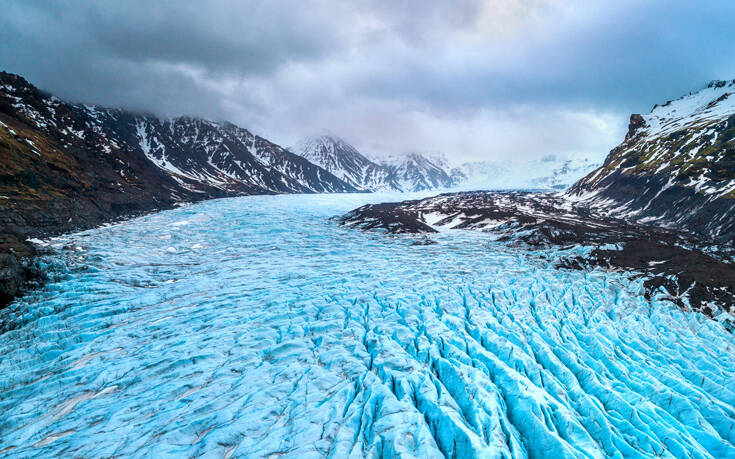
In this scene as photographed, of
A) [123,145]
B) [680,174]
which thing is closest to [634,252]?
[680,174]

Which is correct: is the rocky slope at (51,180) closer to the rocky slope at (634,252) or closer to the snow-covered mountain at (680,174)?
the rocky slope at (634,252)

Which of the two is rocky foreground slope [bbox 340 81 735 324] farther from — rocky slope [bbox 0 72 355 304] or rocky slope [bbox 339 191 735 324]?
rocky slope [bbox 0 72 355 304]

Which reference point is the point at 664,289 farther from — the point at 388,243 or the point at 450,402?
the point at 388,243

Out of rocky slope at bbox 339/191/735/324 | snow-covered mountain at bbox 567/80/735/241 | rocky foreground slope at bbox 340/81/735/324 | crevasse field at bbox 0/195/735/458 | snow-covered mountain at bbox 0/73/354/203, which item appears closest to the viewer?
crevasse field at bbox 0/195/735/458

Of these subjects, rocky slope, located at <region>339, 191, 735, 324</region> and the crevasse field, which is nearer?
the crevasse field

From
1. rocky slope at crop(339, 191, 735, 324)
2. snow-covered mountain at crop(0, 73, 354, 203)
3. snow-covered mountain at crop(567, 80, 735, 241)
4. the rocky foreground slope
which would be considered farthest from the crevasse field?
snow-covered mountain at crop(0, 73, 354, 203)

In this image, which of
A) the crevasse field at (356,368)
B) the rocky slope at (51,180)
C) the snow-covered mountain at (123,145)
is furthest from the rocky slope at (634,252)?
the snow-covered mountain at (123,145)
